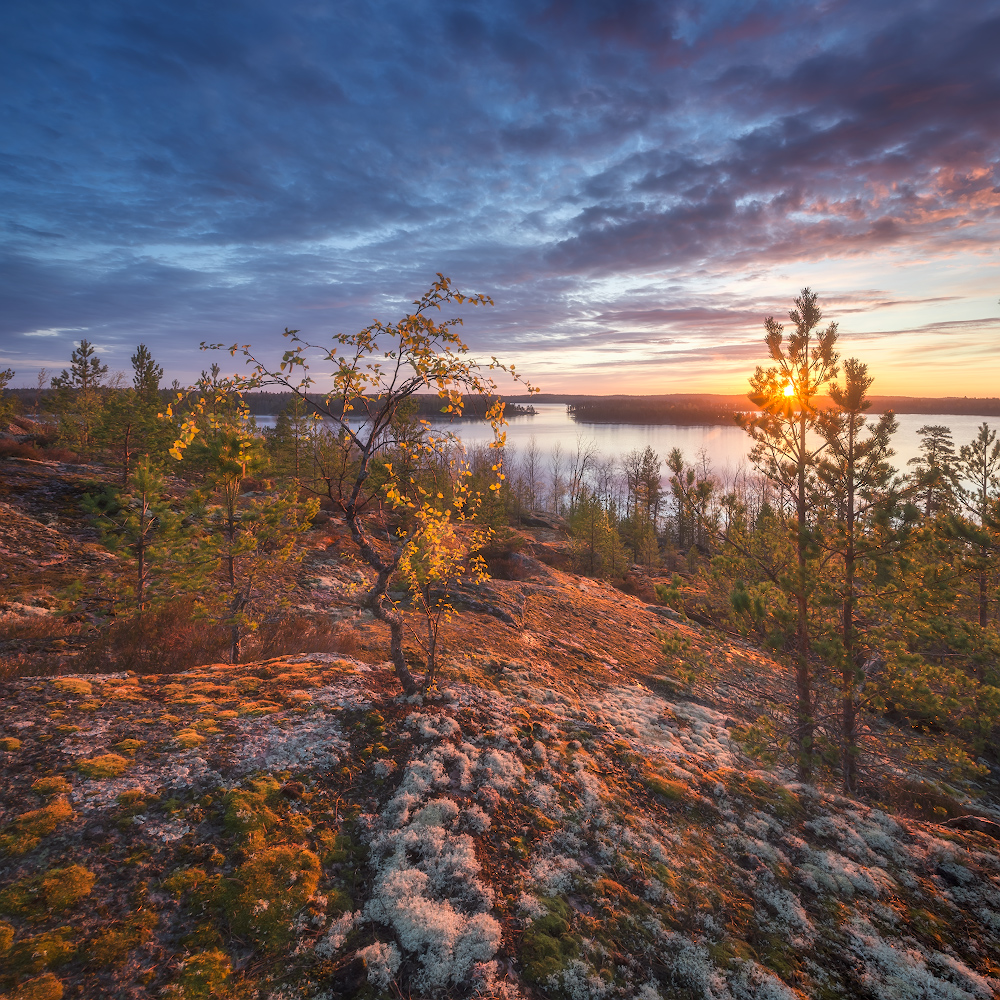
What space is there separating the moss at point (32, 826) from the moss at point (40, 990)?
1.06m

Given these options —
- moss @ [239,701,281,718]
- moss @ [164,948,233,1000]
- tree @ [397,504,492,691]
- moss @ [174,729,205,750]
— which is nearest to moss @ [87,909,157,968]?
moss @ [164,948,233,1000]

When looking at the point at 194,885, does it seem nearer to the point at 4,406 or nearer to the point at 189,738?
the point at 189,738

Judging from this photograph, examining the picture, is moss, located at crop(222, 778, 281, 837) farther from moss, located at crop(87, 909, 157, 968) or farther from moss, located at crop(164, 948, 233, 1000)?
moss, located at crop(164, 948, 233, 1000)

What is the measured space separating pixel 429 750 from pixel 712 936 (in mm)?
3170

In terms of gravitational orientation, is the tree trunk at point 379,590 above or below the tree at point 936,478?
below

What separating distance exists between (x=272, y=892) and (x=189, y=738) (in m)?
2.02

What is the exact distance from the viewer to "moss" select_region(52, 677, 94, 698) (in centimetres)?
511

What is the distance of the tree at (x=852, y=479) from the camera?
625 cm

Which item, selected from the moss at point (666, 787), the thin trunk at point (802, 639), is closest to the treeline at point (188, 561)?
the moss at point (666, 787)

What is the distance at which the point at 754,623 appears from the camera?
6.41 meters

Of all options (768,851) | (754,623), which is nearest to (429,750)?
(768,851)

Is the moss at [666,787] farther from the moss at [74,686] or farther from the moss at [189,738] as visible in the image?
the moss at [74,686]

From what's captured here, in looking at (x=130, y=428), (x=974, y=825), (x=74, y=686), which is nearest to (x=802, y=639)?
(x=974, y=825)

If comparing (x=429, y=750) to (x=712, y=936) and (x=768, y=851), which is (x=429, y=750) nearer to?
(x=712, y=936)
